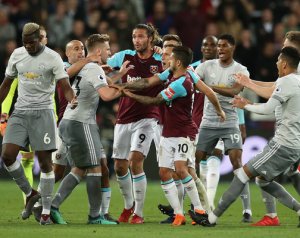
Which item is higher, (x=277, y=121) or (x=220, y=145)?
(x=277, y=121)

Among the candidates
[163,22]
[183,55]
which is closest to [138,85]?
[183,55]

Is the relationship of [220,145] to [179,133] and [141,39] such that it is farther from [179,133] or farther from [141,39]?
[179,133]

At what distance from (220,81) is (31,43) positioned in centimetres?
Result: 308

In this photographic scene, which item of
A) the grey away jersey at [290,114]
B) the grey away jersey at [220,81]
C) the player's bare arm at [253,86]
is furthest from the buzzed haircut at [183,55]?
the grey away jersey at [220,81]

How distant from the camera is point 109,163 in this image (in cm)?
1970

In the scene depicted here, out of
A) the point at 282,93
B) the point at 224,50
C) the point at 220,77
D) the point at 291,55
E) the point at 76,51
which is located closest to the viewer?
the point at 282,93

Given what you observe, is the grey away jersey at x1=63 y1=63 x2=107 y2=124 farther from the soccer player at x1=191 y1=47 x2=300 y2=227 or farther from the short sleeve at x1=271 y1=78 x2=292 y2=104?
the short sleeve at x1=271 y1=78 x2=292 y2=104

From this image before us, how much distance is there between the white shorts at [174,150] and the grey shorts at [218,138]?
1.50 meters

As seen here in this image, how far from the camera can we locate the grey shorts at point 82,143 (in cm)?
1207

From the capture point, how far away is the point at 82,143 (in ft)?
39.6

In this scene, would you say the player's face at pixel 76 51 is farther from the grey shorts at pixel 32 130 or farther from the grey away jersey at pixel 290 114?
the grey away jersey at pixel 290 114

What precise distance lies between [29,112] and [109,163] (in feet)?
25.4

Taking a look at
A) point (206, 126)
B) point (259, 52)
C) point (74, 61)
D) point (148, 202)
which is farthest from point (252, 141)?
point (74, 61)

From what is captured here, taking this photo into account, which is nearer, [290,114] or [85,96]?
[290,114]
